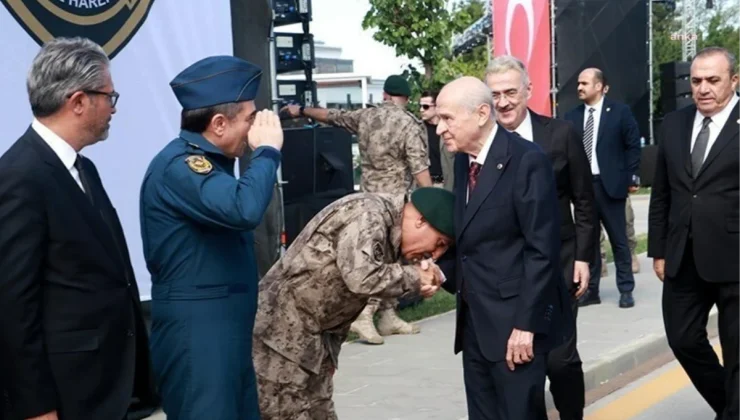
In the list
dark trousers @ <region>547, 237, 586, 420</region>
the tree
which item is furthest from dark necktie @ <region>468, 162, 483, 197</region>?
the tree

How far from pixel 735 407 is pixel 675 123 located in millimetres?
1577

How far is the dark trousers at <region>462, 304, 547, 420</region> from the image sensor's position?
4.47 meters

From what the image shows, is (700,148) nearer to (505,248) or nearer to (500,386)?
(505,248)

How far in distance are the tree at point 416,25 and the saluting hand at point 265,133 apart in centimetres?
1671

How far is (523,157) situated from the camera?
4555 mm

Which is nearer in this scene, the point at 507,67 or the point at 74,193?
the point at 74,193

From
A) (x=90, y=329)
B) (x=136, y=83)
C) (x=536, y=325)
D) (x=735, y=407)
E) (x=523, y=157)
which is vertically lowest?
(x=735, y=407)

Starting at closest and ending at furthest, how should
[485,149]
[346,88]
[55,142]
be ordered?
[55,142] < [485,149] < [346,88]

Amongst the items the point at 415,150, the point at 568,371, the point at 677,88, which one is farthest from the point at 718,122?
the point at 677,88

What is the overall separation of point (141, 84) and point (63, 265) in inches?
123

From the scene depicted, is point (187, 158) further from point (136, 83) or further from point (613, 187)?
point (613, 187)

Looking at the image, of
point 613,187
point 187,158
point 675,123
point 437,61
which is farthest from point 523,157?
point 437,61

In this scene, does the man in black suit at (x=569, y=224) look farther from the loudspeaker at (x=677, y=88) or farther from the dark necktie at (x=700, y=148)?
the loudspeaker at (x=677, y=88)

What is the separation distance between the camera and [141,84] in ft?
20.6
